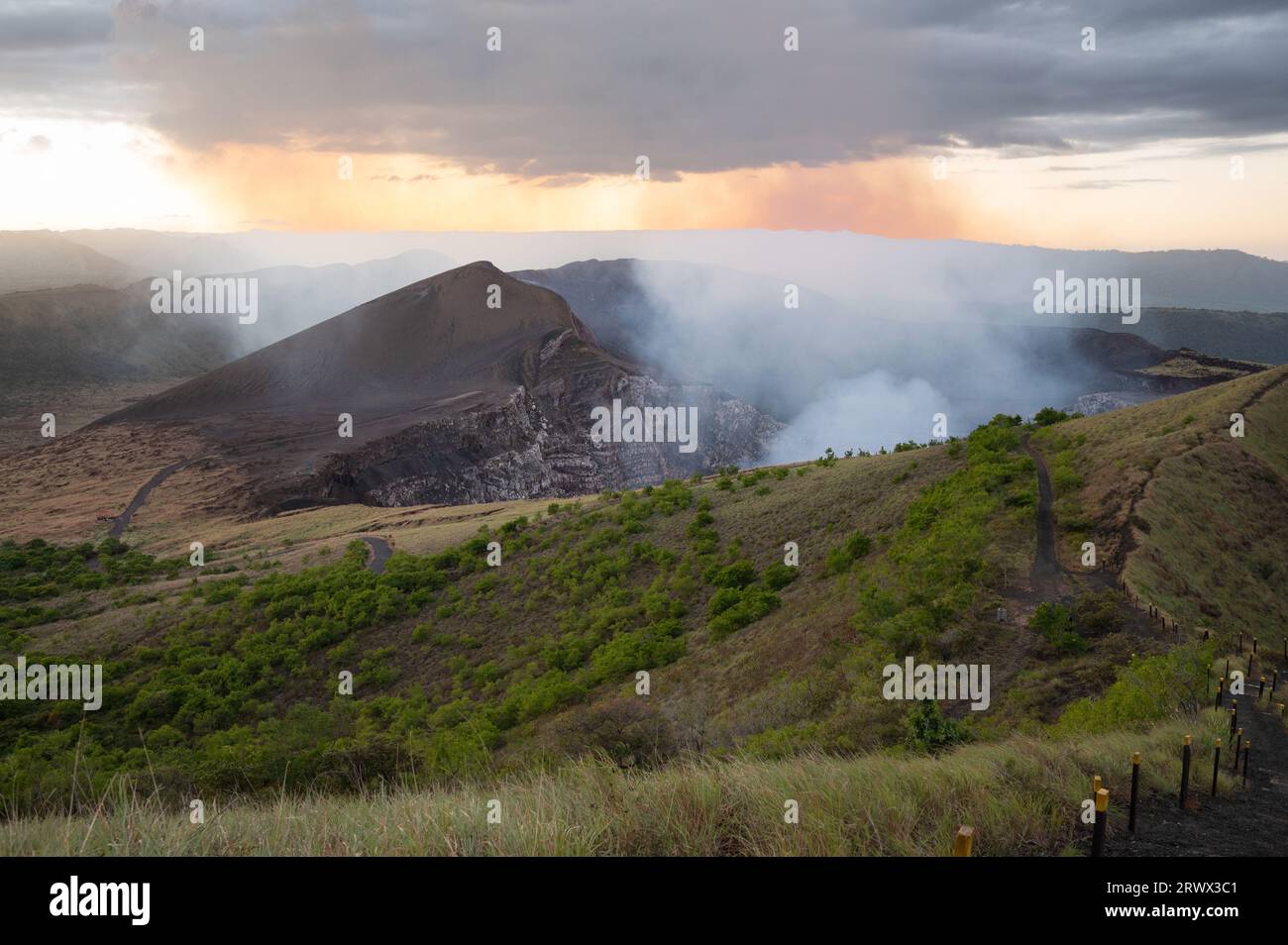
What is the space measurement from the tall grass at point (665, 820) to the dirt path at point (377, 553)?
37178 mm

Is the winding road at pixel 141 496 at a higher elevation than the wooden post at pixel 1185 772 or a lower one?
lower

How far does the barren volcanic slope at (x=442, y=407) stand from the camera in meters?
84.6

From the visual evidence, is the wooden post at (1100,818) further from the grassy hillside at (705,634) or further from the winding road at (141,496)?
the winding road at (141,496)

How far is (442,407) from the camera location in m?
96.8

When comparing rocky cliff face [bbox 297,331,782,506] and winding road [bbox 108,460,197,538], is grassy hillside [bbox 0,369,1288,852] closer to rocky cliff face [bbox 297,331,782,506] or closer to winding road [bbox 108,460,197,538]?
winding road [bbox 108,460,197,538]

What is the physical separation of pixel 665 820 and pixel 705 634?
841 inches

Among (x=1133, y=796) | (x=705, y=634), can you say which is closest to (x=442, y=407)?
(x=705, y=634)

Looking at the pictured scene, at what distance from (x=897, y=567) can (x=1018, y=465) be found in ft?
28.1

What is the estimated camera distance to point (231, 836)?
5055 mm

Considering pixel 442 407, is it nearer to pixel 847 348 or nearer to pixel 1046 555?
pixel 1046 555

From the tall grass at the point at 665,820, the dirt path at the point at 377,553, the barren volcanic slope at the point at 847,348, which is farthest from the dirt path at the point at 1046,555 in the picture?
the barren volcanic slope at the point at 847,348

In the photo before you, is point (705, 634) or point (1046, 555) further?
point (705, 634)

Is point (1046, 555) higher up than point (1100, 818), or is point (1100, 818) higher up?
point (1100, 818)

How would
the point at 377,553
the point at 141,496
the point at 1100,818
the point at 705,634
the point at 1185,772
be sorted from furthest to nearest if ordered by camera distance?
the point at 141,496 → the point at 377,553 → the point at 705,634 → the point at 1185,772 → the point at 1100,818
